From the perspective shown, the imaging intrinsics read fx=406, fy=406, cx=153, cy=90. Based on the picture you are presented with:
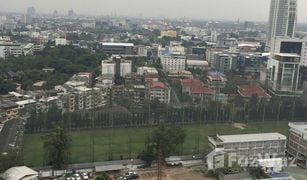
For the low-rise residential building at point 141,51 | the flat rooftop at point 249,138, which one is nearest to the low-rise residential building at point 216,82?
the flat rooftop at point 249,138

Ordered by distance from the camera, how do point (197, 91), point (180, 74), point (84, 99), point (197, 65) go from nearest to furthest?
point (84, 99)
point (197, 91)
point (180, 74)
point (197, 65)

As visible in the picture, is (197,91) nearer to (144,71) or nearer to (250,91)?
(250,91)

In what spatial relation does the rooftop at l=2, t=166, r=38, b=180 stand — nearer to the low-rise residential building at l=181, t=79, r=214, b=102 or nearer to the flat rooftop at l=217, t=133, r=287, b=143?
the flat rooftop at l=217, t=133, r=287, b=143

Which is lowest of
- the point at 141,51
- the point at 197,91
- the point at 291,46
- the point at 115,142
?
the point at 115,142

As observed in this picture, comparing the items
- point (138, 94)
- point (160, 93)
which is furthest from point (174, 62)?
point (138, 94)

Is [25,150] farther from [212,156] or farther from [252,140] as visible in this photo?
[252,140]

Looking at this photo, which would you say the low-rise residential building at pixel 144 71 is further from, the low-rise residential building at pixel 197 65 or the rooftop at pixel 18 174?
the rooftop at pixel 18 174

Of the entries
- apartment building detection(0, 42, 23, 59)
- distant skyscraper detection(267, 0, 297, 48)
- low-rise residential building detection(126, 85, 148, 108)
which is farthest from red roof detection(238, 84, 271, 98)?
apartment building detection(0, 42, 23, 59)
